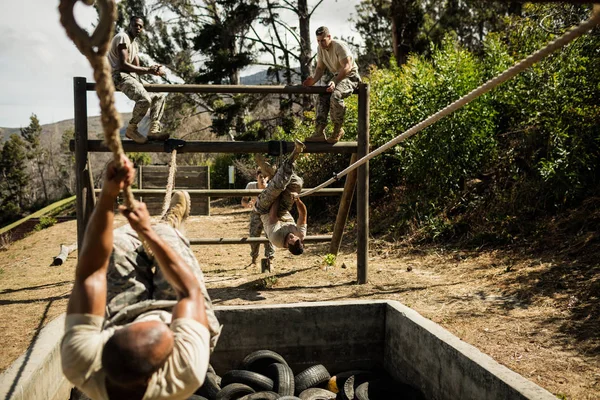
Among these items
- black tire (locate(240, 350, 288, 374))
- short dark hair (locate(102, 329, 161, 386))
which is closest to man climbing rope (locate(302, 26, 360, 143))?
black tire (locate(240, 350, 288, 374))

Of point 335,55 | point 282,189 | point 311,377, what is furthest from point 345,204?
point 311,377

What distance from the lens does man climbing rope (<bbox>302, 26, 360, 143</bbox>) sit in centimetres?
668

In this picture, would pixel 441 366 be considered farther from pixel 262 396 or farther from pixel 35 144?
pixel 35 144

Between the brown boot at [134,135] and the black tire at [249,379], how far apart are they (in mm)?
2984

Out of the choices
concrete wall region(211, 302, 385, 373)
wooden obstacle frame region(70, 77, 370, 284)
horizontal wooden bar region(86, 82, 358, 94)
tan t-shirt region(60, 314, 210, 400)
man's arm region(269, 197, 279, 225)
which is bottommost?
concrete wall region(211, 302, 385, 373)

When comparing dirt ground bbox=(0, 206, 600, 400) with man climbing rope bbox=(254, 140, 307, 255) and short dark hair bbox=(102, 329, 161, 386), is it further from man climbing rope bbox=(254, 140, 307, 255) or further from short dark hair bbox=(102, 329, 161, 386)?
short dark hair bbox=(102, 329, 161, 386)

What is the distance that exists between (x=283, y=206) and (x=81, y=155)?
2.45 meters

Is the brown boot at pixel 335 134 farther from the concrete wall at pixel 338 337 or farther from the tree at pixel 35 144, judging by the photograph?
the tree at pixel 35 144

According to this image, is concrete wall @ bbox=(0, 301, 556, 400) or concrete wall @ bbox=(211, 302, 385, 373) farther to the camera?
concrete wall @ bbox=(211, 302, 385, 373)

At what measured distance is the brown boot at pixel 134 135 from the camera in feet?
20.8

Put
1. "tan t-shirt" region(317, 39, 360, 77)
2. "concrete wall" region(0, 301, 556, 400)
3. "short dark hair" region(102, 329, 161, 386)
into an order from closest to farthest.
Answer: "short dark hair" region(102, 329, 161, 386)
"concrete wall" region(0, 301, 556, 400)
"tan t-shirt" region(317, 39, 360, 77)

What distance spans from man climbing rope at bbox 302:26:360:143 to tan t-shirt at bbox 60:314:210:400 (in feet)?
14.7

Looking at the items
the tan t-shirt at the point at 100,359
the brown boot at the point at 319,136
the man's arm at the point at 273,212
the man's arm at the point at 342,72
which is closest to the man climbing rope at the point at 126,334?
the tan t-shirt at the point at 100,359

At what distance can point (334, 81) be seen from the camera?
680 centimetres
